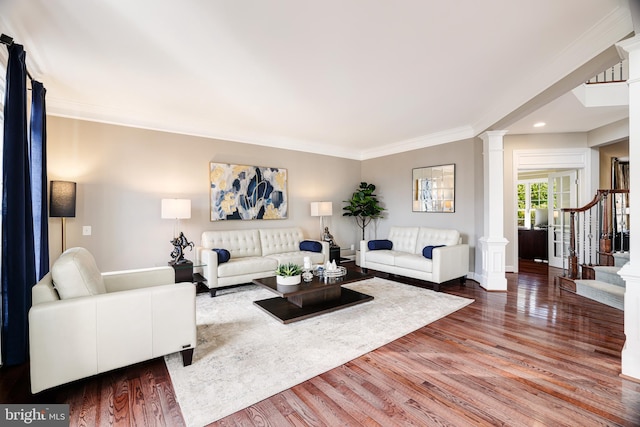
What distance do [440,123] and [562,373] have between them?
382cm

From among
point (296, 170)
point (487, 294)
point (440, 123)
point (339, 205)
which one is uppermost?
point (440, 123)

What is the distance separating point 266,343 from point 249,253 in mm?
2539

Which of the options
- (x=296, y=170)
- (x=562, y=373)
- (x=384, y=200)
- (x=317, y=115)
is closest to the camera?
(x=562, y=373)

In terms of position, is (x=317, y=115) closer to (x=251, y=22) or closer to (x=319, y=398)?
(x=251, y=22)

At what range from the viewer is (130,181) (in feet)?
14.2

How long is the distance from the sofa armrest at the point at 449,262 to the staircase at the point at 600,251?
142 centimetres

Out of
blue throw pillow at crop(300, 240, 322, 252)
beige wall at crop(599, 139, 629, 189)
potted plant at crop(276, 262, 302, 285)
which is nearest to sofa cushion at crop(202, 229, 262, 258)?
blue throw pillow at crop(300, 240, 322, 252)

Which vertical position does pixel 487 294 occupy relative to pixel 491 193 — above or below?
below

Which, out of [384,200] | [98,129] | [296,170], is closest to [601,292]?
[384,200]

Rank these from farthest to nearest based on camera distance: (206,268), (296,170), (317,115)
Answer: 1. (296,170)
2. (317,115)
3. (206,268)

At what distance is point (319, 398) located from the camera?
1947mm

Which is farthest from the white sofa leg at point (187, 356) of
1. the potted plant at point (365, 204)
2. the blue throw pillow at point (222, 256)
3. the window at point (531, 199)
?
the window at point (531, 199)

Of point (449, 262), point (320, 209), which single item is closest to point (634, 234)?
point (449, 262)

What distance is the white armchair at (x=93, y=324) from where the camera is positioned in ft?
5.96
